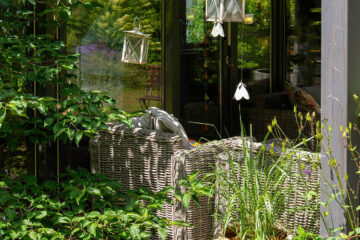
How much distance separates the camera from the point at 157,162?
3.94 metres

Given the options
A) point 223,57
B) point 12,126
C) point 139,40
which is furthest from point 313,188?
point 223,57

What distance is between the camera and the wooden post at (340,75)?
2801 mm

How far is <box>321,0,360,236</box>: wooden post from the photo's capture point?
110 inches

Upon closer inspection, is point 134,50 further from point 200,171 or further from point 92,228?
point 92,228

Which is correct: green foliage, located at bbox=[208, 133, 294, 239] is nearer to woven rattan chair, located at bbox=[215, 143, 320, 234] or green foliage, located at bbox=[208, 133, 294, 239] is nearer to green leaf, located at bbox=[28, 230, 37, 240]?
woven rattan chair, located at bbox=[215, 143, 320, 234]

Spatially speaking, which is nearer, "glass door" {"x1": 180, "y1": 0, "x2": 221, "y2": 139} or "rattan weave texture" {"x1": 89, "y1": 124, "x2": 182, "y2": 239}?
"rattan weave texture" {"x1": 89, "y1": 124, "x2": 182, "y2": 239}

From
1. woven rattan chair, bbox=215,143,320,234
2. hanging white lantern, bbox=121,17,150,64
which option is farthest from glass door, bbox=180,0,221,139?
woven rattan chair, bbox=215,143,320,234

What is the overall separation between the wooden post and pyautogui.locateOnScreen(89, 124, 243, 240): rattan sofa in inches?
34.3

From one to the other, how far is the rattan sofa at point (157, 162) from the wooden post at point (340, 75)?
0.87 metres

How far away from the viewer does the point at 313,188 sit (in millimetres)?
3283

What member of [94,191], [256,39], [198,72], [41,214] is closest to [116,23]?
[198,72]

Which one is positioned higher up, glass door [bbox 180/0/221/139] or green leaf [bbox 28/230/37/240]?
glass door [bbox 180/0/221/139]

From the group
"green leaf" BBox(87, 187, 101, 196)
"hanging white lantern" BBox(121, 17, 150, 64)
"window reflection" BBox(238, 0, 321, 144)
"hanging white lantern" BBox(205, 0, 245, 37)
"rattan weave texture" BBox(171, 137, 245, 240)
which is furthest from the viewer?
"window reflection" BBox(238, 0, 321, 144)

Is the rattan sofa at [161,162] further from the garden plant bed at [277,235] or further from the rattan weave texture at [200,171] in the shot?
the garden plant bed at [277,235]
